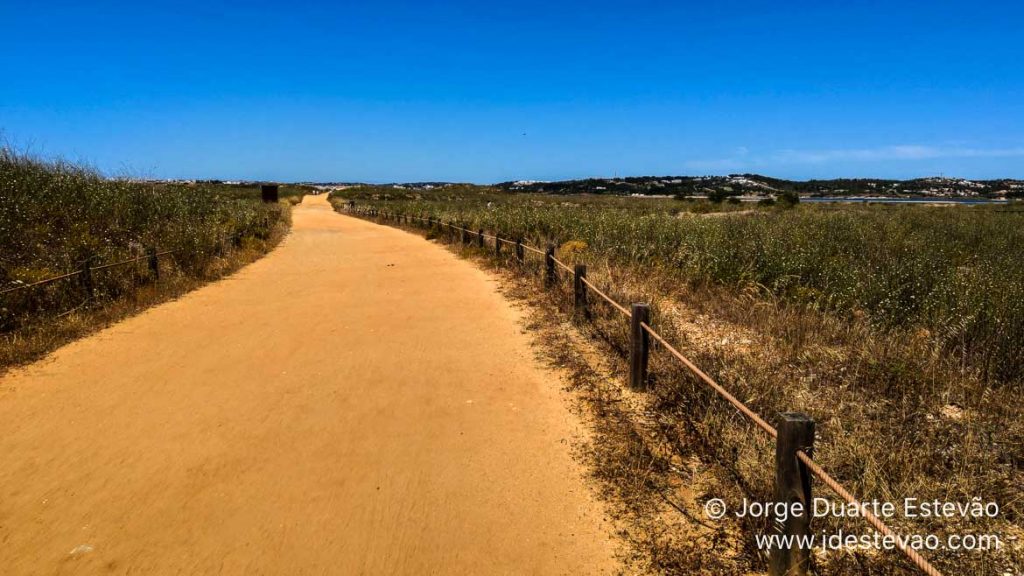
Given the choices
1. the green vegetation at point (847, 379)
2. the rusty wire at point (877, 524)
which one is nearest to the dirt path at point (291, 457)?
the green vegetation at point (847, 379)

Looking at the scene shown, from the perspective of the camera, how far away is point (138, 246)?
10258mm

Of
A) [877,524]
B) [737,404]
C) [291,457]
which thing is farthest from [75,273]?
[877,524]

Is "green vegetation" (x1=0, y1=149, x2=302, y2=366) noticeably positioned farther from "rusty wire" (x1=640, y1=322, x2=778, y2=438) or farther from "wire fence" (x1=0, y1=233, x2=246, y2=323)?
"rusty wire" (x1=640, y1=322, x2=778, y2=438)

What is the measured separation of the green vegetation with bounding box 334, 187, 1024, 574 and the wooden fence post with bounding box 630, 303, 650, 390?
0.18 m

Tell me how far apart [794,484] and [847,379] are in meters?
2.75

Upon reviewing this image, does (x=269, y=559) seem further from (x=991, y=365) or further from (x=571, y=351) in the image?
(x=991, y=365)

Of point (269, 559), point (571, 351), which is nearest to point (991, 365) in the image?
point (571, 351)

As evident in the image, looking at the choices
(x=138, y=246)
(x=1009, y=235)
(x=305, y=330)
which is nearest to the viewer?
(x=305, y=330)

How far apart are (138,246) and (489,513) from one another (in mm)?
9944

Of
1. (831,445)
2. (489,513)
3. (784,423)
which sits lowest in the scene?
(489,513)

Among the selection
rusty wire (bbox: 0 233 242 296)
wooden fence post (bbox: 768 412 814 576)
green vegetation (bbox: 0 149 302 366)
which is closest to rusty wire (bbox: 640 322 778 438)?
wooden fence post (bbox: 768 412 814 576)

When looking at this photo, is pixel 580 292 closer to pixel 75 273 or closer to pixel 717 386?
pixel 717 386

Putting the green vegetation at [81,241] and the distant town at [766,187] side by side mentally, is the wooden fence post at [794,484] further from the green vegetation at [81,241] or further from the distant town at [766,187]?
the distant town at [766,187]

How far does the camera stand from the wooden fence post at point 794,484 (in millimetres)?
2654
